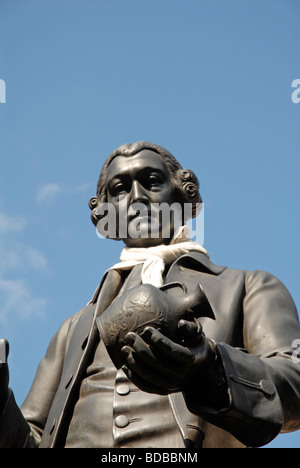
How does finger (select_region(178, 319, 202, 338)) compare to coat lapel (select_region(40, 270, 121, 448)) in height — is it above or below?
above

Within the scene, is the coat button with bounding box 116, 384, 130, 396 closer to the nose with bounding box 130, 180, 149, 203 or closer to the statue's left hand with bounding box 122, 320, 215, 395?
the statue's left hand with bounding box 122, 320, 215, 395

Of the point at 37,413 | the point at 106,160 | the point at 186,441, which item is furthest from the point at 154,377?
the point at 106,160

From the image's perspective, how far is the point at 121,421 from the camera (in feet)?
24.9

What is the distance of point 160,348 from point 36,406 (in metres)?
3.16

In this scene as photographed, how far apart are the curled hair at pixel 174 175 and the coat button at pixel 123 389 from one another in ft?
9.04

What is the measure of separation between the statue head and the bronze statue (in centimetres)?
1

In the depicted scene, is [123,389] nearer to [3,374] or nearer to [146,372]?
[3,374]

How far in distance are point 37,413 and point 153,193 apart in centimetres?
237

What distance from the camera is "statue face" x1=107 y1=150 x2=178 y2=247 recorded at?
9.63 meters

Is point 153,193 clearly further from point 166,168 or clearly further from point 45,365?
point 45,365

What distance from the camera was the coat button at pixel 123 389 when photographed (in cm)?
780

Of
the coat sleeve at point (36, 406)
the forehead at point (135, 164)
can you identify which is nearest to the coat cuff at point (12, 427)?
the coat sleeve at point (36, 406)

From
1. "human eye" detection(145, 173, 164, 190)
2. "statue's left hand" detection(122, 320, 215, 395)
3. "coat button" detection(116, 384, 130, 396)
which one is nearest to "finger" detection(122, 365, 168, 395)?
"statue's left hand" detection(122, 320, 215, 395)

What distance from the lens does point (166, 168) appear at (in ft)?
33.3
